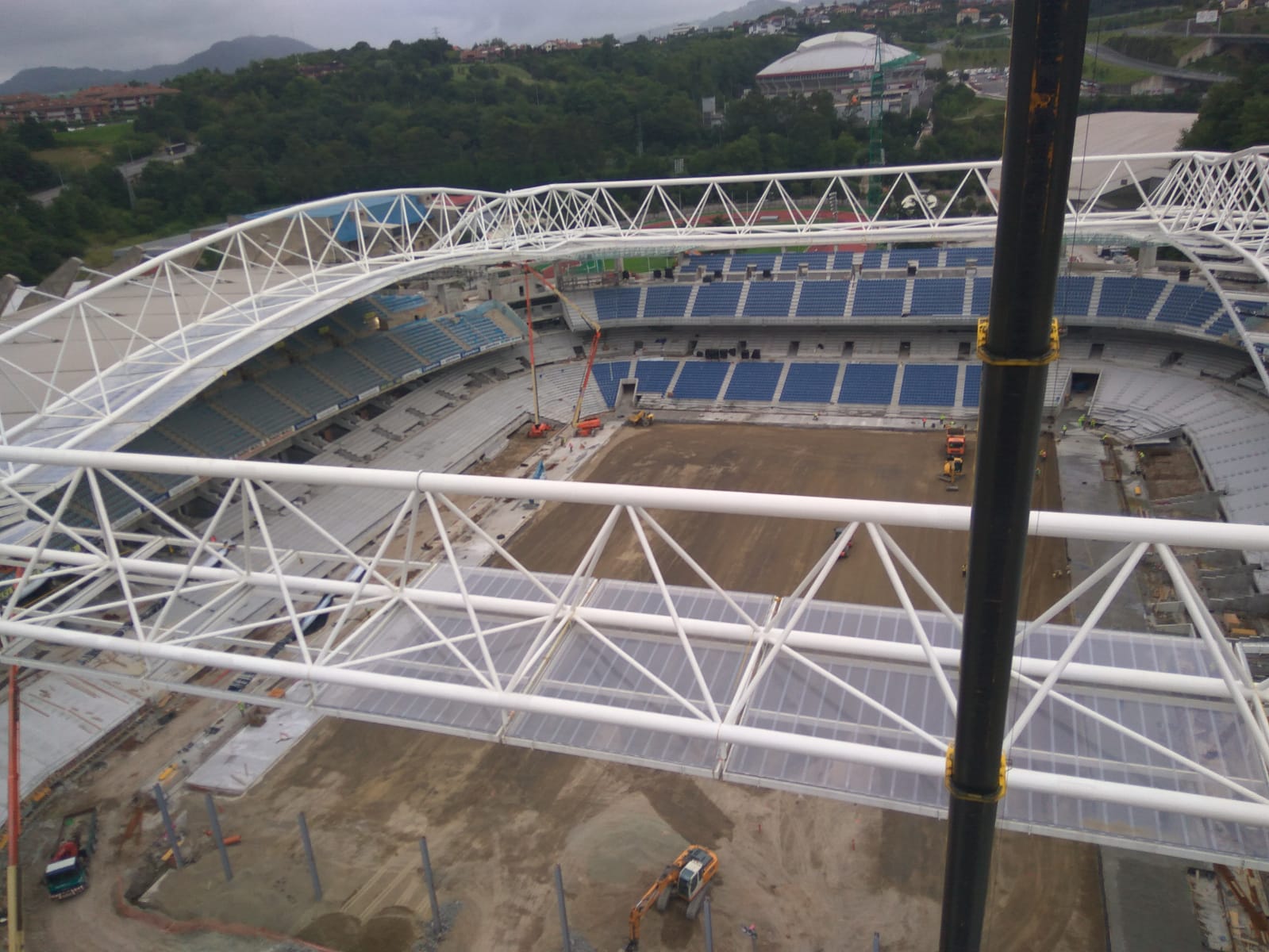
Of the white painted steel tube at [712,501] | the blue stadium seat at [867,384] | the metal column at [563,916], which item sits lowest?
the blue stadium seat at [867,384]

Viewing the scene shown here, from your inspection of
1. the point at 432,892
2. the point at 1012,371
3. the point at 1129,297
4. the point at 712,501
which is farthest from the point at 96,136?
the point at 1012,371

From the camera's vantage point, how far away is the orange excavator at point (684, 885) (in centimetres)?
1228

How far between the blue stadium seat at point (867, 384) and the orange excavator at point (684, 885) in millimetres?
25239

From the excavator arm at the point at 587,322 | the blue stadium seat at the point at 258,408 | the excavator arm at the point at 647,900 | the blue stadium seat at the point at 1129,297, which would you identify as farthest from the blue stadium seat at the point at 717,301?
the excavator arm at the point at 647,900

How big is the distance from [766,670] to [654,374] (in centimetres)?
3084

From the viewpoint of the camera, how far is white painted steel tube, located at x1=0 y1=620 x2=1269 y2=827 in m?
6.73

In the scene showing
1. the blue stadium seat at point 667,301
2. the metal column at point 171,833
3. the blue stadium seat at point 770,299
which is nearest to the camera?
the metal column at point 171,833

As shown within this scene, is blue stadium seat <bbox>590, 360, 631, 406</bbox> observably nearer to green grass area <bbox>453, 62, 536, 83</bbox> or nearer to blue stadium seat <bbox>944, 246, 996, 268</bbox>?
blue stadium seat <bbox>944, 246, 996, 268</bbox>

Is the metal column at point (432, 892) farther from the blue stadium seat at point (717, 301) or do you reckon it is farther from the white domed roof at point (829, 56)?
the white domed roof at point (829, 56)

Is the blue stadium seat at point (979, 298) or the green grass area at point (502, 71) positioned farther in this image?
the green grass area at point (502, 71)

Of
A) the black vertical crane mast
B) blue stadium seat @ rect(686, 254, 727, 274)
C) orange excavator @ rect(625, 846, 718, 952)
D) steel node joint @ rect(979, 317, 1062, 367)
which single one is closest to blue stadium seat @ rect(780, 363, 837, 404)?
blue stadium seat @ rect(686, 254, 727, 274)

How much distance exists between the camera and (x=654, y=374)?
3822 centimetres

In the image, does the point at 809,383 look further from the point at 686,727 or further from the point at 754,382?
the point at 686,727

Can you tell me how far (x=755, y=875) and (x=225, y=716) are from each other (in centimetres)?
1221
